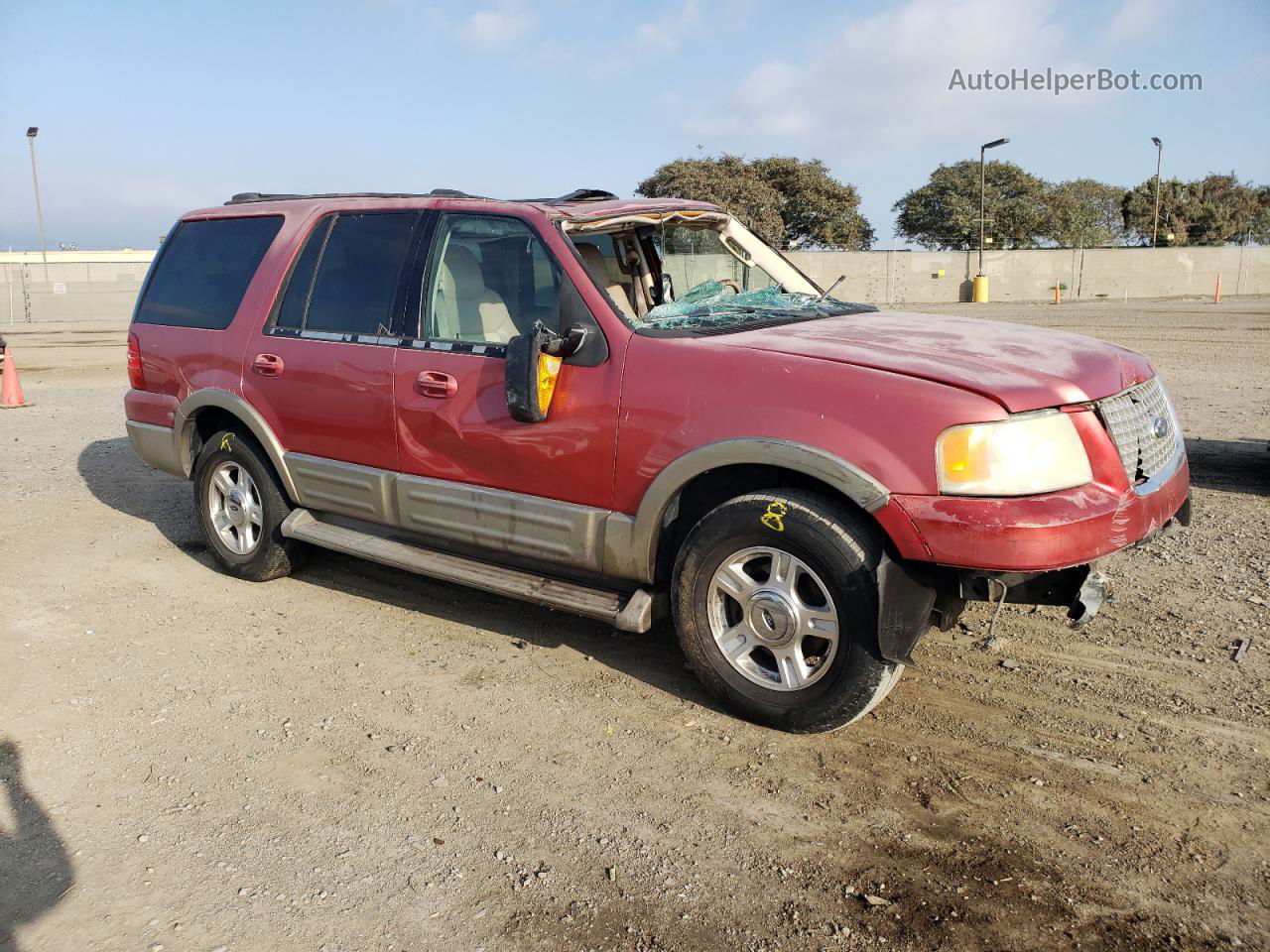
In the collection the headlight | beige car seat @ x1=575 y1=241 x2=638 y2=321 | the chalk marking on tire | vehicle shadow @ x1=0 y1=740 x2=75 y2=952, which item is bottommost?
vehicle shadow @ x1=0 y1=740 x2=75 y2=952

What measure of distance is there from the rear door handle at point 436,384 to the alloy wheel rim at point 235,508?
157cm

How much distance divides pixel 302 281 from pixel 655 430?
8.04ft

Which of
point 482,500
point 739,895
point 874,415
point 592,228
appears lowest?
point 739,895

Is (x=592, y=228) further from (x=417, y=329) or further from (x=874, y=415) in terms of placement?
(x=874, y=415)

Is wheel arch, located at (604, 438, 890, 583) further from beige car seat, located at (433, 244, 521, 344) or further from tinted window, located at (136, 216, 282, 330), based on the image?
tinted window, located at (136, 216, 282, 330)

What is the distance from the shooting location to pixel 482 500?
4.60 meters

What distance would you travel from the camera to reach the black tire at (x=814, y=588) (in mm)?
3598

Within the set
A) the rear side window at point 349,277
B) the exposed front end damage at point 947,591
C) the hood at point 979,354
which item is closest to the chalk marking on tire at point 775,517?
the exposed front end damage at point 947,591

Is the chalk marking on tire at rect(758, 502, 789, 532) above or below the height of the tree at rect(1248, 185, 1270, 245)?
below

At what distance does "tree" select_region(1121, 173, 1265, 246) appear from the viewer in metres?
63.8

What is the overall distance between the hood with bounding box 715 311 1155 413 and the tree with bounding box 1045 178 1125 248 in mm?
58814

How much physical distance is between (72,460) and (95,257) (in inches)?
2872

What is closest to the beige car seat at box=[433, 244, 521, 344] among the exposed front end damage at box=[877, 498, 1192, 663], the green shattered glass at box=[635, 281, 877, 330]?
the green shattered glass at box=[635, 281, 877, 330]

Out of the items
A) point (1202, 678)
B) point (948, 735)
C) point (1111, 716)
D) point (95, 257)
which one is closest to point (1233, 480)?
point (1202, 678)
